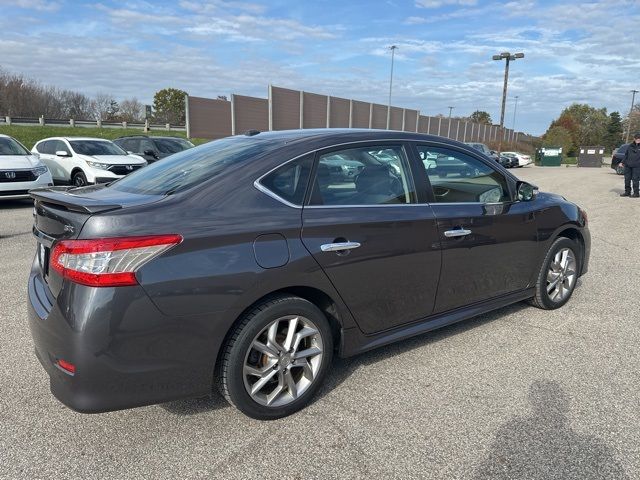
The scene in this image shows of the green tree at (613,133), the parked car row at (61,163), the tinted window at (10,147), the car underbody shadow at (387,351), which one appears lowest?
the car underbody shadow at (387,351)

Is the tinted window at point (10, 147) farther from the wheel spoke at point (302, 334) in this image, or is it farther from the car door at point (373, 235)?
the wheel spoke at point (302, 334)

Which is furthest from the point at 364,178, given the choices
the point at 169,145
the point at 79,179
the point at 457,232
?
the point at 169,145

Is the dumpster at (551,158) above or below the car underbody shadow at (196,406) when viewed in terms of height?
above

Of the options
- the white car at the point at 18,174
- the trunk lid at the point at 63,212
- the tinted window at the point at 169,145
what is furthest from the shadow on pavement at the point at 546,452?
the tinted window at the point at 169,145

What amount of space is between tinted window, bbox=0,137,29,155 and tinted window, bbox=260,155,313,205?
10493 millimetres

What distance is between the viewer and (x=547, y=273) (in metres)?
4.51

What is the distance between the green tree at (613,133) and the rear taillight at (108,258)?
10926 cm

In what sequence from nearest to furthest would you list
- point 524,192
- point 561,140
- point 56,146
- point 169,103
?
point 524,192 → point 56,146 → point 561,140 → point 169,103

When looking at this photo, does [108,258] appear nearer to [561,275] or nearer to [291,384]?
[291,384]

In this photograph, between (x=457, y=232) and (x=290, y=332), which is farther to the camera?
(x=457, y=232)

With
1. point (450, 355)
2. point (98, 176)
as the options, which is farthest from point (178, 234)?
point (98, 176)

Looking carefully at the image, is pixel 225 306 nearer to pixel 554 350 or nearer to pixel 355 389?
pixel 355 389

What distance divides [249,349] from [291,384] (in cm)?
39

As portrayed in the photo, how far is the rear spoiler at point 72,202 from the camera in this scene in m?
2.43
